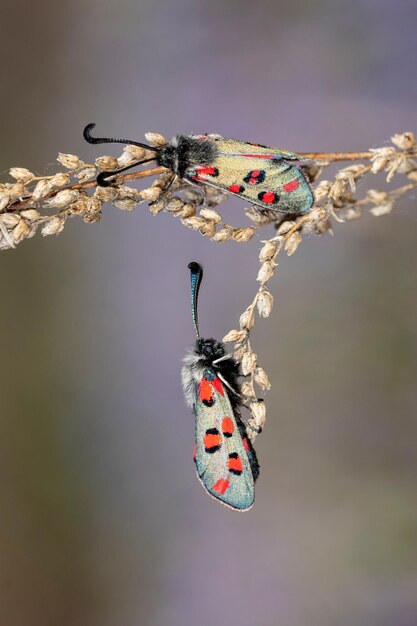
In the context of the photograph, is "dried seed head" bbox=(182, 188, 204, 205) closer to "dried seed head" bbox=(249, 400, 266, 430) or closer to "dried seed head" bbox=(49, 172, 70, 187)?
"dried seed head" bbox=(49, 172, 70, 187)

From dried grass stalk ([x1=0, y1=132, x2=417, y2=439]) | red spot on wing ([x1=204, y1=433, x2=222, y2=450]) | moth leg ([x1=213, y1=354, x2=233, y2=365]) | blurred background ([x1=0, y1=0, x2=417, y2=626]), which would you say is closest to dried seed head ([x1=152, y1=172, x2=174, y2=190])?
dried grass stalk ([x1=0, y1=132, x2=417, y2=439])

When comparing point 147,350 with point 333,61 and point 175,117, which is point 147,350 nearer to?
point 175,117

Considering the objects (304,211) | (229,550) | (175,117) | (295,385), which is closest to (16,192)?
(304,211)

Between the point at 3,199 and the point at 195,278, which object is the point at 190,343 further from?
the point at 3,199

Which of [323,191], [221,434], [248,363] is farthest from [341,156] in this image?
[221,434]

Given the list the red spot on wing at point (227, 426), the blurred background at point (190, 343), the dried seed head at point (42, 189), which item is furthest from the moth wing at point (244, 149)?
the blurred background at point (190, 343)

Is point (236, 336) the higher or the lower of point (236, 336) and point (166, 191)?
the lower

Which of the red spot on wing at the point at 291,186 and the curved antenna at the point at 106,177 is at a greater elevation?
the red spot on wing at the point at 291,186

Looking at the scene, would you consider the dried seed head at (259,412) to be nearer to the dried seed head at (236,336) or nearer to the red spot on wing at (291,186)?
the dried seed head at (236,336)
